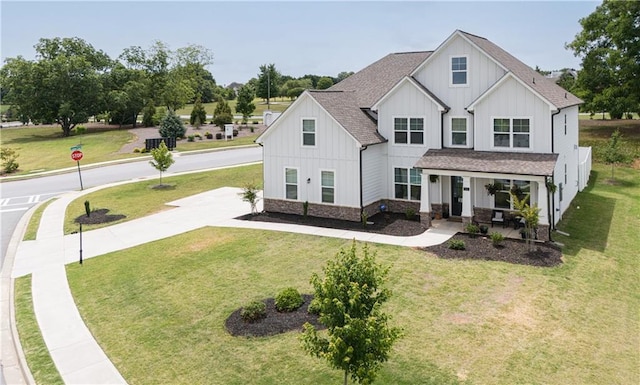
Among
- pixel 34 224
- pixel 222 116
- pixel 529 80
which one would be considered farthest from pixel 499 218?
pixel 222 116

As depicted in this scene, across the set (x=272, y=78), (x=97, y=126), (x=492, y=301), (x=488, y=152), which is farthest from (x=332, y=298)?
(x=272, y=78)

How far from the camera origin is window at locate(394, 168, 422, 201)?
2489cm

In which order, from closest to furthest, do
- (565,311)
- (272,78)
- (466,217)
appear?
(565,311)
(466,217)
(272,78)

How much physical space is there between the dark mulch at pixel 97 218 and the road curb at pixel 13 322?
2724 mm

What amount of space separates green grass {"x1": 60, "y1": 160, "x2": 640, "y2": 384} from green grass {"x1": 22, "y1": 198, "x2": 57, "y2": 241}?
6.36m

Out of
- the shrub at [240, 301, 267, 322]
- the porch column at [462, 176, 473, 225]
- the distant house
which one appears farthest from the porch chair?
the shrub at [240, 301, 267, 322]

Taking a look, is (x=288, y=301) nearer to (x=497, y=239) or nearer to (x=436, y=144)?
(x=497, y=239)

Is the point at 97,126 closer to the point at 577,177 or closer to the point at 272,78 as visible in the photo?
the point at 272,78

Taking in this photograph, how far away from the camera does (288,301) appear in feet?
46.4

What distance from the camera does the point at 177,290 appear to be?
16109mm

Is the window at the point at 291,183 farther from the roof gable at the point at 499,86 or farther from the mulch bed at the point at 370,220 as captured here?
the roof gable at the point at 499,86

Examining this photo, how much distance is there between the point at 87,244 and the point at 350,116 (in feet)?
45.4

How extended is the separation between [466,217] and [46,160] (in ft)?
153

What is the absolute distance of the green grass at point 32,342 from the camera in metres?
11.2
